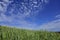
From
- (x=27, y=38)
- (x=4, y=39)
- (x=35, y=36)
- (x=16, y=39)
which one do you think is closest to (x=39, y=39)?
(x=35, y=36)

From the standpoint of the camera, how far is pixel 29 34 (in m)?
10.4

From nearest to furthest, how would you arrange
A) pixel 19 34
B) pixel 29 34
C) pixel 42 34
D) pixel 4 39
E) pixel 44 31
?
pixel 4 39
pixel 19 34
pixel 29 34
pixel 42 34
pixel 44 31

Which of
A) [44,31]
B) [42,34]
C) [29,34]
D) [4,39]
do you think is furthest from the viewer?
[44,31]

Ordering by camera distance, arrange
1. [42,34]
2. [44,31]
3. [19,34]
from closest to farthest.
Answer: [19,34], [42,34], [44,31]

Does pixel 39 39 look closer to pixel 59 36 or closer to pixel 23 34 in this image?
pixel 23 34

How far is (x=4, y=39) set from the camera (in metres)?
8.76

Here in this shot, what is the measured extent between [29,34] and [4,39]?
2.10 m

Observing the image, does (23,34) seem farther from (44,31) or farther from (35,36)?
(44,31)

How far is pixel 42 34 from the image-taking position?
11234 millimetres

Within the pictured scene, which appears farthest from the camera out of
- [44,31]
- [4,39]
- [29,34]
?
[44,31]

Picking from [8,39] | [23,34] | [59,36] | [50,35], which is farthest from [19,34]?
[59,36]

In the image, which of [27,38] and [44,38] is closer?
[27,38]

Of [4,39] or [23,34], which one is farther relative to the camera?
[23,34]

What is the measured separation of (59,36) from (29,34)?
9.53 ft
